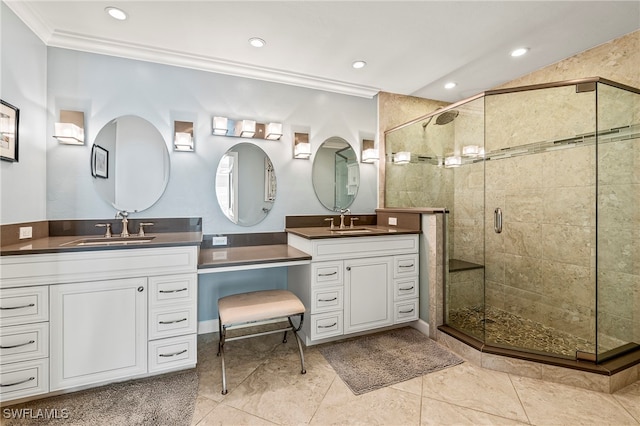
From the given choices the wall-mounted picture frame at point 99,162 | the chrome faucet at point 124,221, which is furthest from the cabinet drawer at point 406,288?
the wall-mounted picture frame at point 99,162

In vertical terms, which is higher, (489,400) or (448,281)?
(448,281)

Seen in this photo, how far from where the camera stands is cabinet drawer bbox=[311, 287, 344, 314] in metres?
2.37

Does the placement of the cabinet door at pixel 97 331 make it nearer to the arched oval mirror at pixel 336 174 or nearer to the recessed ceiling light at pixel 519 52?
the arched oval mirror at pixel 336 174

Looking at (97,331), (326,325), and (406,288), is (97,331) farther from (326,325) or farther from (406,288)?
(406,288)

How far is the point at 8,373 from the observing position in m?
1.64

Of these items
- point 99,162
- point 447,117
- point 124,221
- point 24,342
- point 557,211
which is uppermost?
point 447,117

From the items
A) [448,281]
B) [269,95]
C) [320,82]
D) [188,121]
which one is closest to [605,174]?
[448,281]

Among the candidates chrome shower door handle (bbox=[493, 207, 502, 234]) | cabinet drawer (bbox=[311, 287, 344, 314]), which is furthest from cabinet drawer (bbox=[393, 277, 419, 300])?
chrome shower door handle (bbox=[493, 207, 502, 234])

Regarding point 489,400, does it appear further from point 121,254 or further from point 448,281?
point 121,254

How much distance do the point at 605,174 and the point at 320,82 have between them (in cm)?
260

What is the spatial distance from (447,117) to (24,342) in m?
3.65

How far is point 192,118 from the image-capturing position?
8.72ft

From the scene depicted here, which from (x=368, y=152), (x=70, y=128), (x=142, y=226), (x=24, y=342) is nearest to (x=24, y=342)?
(x=24, y=342)

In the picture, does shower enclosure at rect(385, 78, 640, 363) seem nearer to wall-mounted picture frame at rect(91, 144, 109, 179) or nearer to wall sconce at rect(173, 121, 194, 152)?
wall sconce at rect(173, 121, 194, 152)
